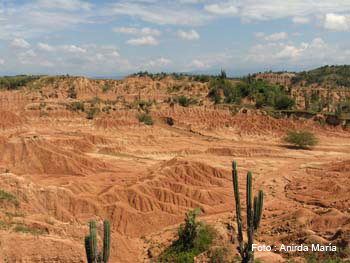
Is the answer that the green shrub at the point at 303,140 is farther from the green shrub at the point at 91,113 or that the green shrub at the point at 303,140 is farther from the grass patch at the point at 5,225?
the grass patch at the point at 5,225

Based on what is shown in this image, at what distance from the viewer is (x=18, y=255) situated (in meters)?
14.5

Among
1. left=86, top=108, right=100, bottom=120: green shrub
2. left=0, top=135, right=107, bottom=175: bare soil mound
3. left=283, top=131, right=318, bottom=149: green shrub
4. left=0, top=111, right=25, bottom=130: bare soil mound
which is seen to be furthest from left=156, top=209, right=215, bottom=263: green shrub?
left=86, top=108, right=100, bottom=120: green shrub

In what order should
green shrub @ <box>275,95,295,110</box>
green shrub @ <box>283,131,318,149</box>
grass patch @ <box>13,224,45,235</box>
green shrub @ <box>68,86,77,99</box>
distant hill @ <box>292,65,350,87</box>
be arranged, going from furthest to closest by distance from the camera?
distant hill @ <box>292,65,350,87</box>, green shrub @ <box>68,86,77,99</box>, green shrub @ <box>275,95,295,110</box>, green shrub @ <box>283,131,318,149</box>, grass patch @ <box>13,224,45,235</box>

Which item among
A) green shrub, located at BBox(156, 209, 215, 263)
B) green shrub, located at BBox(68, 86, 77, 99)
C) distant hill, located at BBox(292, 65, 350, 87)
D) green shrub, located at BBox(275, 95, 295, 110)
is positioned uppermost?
distant hill, located at BBox(292, 65, 350, 87)

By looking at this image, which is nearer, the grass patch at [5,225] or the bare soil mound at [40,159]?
the grass patch at [5,225]

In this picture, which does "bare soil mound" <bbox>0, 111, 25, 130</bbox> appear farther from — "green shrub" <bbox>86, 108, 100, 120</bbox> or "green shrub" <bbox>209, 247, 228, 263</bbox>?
"green shrub" <bbox>209, 247, 228, 263</bbox>

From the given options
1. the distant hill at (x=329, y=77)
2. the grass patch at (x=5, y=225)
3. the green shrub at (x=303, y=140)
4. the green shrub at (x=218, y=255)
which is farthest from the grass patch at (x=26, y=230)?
the distant hill at (x=329, y=77)

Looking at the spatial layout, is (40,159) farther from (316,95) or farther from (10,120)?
(316,95)

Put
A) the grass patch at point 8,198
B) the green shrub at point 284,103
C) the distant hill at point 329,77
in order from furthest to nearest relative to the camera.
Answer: the distant hill at point 329,77 → the green shrub at point 284,103 → the grass patch at point 8,198

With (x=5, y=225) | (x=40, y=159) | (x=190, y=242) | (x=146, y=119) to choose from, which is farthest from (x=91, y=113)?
(x=5, y=225)

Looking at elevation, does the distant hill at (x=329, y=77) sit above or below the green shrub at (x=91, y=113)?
above

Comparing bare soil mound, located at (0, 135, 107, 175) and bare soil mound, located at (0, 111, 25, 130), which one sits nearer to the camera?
bare soil mound, located at (0, 135, 107, 175)

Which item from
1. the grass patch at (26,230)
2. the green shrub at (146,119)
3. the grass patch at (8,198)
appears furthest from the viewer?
the green shrub at (146,119)

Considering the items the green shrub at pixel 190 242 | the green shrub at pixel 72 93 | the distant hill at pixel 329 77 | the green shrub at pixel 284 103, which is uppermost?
the distant hill at pixel 329 77
